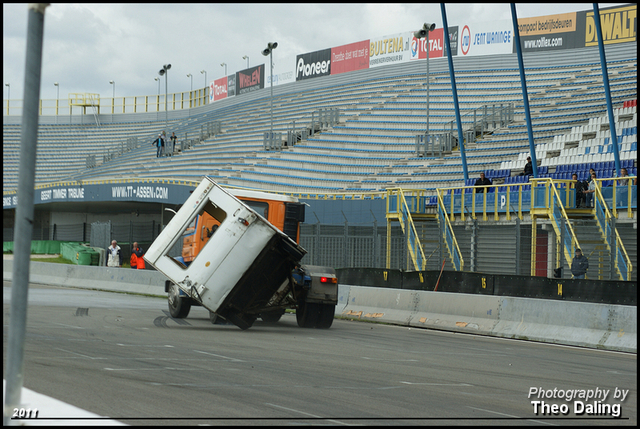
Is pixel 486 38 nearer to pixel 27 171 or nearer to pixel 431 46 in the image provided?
pixel 431 46

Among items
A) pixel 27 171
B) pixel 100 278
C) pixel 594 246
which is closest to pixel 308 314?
pixel 594 246

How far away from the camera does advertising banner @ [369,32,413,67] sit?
52.6 metres

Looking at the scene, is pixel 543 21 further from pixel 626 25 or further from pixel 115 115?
pixel 115 115

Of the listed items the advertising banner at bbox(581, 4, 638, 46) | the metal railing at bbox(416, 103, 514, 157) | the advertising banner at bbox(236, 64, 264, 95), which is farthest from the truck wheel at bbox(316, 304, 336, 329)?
the advertising banner at bbox(236, 64, 264, 95)

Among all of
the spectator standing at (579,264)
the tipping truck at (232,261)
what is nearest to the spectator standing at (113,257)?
the tipping truck at (232,261)

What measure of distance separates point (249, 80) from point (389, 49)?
17.3 m

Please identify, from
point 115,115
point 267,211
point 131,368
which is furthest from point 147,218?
point 131,368

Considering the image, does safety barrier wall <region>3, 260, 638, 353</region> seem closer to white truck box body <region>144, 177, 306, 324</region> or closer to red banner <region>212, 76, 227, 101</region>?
white truck box body <region>144, 177, 306, 324</region>

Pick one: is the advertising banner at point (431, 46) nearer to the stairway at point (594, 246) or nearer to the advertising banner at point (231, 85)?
the advertising banner at point (231, 85)

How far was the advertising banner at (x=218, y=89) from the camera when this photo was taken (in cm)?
7019

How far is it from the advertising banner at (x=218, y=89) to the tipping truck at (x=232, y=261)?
56.5m

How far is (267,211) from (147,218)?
1574 inches

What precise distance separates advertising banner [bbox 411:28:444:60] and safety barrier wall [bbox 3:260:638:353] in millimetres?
32936

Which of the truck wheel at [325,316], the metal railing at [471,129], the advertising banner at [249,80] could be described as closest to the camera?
the truck wheel at [325,316]
